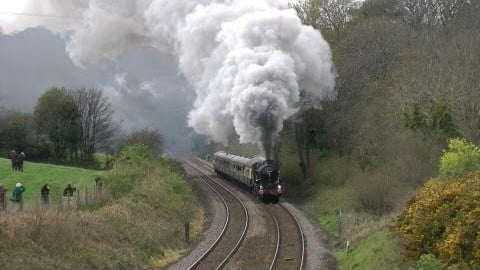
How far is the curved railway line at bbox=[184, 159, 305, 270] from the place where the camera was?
57.0ft

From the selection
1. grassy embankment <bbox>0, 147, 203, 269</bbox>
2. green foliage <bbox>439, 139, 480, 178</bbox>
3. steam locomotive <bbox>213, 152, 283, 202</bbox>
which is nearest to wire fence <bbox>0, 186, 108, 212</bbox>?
grassy embankment <bbox>0, 147, 203, 269</bbox>

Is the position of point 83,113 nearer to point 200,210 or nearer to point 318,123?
point 318,123

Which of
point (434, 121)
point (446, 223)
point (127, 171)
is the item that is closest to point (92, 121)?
point (127, 171)

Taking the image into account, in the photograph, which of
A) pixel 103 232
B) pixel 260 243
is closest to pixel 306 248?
pixel 260 243

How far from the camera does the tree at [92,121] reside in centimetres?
5394

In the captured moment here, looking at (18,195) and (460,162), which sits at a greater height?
(460,162)

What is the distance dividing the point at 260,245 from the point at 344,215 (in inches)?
225

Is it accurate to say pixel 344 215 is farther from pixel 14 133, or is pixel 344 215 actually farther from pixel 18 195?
pixel 14 133

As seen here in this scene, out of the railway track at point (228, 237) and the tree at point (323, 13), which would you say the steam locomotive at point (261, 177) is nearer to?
the railway track at point (228, 237)

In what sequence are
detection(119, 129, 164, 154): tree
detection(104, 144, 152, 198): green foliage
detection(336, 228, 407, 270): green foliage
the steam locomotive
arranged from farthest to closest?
detection(119, 129, 164, 154): tree < the steam locomotive < detection(104, 144, 152, 198): green foliage < detection(336, 228, 407, 270): green foliage

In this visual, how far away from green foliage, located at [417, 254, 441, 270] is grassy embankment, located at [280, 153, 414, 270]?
92cm

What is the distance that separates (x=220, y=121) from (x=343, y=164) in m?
8.01

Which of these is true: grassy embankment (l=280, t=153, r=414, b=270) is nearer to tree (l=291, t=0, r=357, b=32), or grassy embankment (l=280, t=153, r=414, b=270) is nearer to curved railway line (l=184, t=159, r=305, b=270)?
curved railway line (l=184, t=159, r=305, b=270)

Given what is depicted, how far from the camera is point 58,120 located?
50.9 meters
